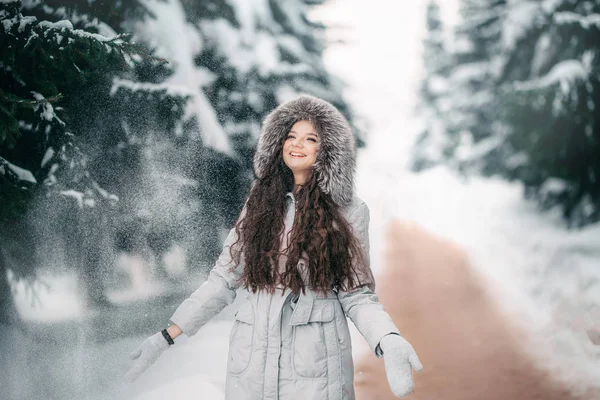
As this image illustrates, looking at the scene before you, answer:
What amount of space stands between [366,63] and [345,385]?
4.76 ft

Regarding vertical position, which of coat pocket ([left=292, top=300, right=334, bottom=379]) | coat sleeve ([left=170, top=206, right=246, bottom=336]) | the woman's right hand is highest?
coat sleeve ([left=170, top=206, right=246, bottom=336])

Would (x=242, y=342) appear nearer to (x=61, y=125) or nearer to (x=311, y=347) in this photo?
(x=311, y=347)

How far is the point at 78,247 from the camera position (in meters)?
2.56

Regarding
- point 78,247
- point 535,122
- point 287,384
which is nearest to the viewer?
point 287,384

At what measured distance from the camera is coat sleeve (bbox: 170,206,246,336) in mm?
1752

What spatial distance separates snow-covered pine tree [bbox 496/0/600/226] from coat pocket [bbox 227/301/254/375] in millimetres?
1349

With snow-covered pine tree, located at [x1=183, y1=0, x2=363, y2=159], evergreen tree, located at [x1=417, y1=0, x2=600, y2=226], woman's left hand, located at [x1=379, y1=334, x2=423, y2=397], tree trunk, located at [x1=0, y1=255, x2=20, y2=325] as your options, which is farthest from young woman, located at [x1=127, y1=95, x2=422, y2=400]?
tree trunk, located at [x1=0, y1=255, x2=20, y2=325]

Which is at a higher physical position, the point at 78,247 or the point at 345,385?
the point at 78,247

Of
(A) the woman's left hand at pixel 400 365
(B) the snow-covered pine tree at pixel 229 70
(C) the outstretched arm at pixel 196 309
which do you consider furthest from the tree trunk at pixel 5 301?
(A) the woman's left hand at pixel 400 365

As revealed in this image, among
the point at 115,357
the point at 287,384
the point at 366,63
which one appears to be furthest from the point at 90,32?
the point at 287,384

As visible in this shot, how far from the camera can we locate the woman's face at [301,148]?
181cm

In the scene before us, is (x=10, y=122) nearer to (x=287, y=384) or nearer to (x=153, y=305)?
(x=153, y=305)

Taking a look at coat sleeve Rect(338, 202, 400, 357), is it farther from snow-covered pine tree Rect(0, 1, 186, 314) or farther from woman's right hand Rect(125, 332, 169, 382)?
snow-covered pine tree Rect(0, 1, 186, 314)

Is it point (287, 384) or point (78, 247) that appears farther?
point (78, 247)
